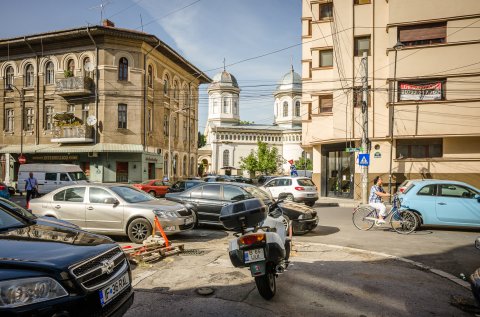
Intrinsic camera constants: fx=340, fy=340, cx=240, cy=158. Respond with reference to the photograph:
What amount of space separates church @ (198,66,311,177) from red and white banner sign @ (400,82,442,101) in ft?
186

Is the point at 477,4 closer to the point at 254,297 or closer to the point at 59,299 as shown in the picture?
the point at 254,297

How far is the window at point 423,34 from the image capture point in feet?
66.6

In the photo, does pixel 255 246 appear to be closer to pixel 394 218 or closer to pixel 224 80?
pixel 394 218

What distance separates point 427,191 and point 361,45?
15.2 meters

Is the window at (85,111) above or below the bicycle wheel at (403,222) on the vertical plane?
above

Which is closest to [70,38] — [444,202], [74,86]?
[74,86]

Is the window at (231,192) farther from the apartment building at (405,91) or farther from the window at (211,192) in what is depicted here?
the apartment building at (405,91)

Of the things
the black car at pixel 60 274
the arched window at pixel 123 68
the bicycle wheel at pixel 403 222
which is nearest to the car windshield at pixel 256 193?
the bicycle wheel at pixel 403 222

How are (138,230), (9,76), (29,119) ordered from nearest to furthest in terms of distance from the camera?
(138,230), (29,119), (9,76)

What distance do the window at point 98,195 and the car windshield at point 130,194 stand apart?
0.71 feet

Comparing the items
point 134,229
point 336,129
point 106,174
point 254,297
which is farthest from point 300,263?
point 106,174

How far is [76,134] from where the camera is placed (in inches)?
1144

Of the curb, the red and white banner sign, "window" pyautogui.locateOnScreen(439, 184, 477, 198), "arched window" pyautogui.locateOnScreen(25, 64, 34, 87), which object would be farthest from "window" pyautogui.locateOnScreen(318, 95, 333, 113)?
"arched window" pyautogui.locateOnScreen(25, 64, 34, 87)

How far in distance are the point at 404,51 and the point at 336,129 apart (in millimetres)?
6167
